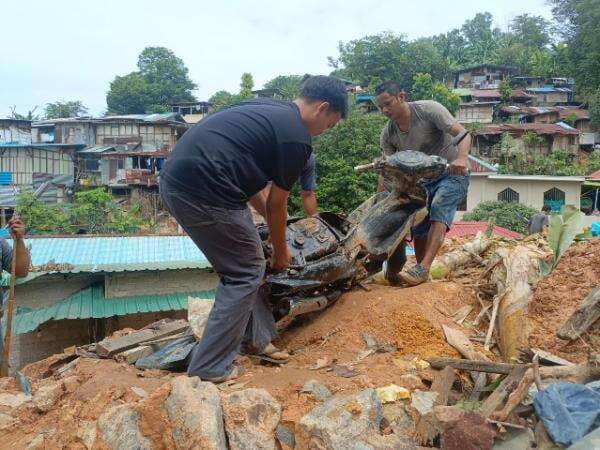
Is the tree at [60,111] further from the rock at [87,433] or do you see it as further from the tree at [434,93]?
the rock at [87,433]

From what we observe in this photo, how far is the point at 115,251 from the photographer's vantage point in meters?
10.1

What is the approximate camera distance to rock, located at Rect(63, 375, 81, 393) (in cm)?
309

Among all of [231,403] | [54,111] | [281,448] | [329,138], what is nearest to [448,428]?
[281,448]

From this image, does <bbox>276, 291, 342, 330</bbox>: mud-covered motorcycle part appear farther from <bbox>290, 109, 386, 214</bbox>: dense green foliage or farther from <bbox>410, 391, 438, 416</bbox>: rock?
<bbox>290, 109, 386, 214</bbox>: dense green foliage

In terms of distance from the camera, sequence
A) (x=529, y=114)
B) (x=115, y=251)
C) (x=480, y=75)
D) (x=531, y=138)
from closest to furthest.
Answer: (x=115, y=251) < (x=531, y=138) < (x=529, y=114) < (x=480, y=75)

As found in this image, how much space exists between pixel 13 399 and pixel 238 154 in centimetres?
204

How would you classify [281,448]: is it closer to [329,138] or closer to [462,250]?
[462,250]

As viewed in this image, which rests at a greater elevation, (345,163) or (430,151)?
(345,163)

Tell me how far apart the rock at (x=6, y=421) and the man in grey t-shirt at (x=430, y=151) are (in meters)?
2.85

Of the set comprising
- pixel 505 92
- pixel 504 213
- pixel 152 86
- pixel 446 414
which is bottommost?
pixel 504 213

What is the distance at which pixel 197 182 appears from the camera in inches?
109

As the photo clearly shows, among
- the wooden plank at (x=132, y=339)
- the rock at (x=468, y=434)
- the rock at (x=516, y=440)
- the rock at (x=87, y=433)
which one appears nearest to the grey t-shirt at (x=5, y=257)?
the wooden plank at (x=132, y=339)

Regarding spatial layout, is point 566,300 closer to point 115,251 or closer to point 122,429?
point 122,429

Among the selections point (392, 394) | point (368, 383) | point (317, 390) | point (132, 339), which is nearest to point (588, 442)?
point (392, 394)
